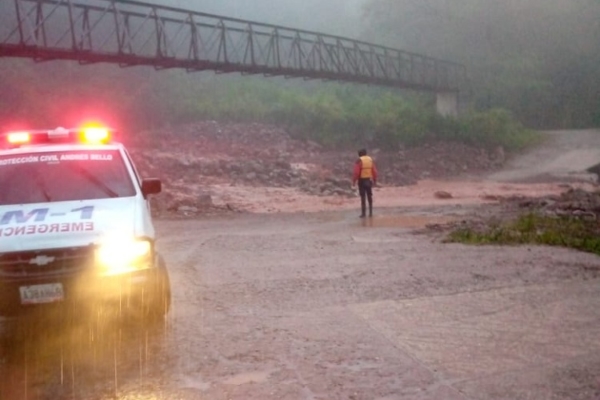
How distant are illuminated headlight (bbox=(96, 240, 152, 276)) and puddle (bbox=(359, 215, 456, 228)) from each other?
10832mm

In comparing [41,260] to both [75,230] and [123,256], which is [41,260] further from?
[123,256]

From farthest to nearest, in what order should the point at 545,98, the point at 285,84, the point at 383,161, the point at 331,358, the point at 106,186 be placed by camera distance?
the point at 285,84 → the point at 545,98 → the point at 383,161 → the point at 106,186 → the point at 331,358

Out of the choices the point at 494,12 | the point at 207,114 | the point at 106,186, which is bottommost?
the point at 106,186

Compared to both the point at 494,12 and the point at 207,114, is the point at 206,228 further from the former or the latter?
the point at 494,12

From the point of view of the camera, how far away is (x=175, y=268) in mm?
12234

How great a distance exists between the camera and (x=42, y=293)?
6.98m

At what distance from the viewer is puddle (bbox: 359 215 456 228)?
59.0 feet

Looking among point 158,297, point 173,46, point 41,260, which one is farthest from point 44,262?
point 173,46

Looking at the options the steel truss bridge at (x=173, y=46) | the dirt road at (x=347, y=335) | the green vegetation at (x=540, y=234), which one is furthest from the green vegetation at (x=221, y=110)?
the dirt road at (x=347, y=335)

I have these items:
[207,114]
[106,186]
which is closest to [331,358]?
[106,186]

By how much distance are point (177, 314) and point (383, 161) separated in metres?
35.4

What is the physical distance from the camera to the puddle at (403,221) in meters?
18.0

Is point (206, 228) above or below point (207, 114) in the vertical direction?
below

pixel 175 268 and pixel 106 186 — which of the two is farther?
pixel 175 268
